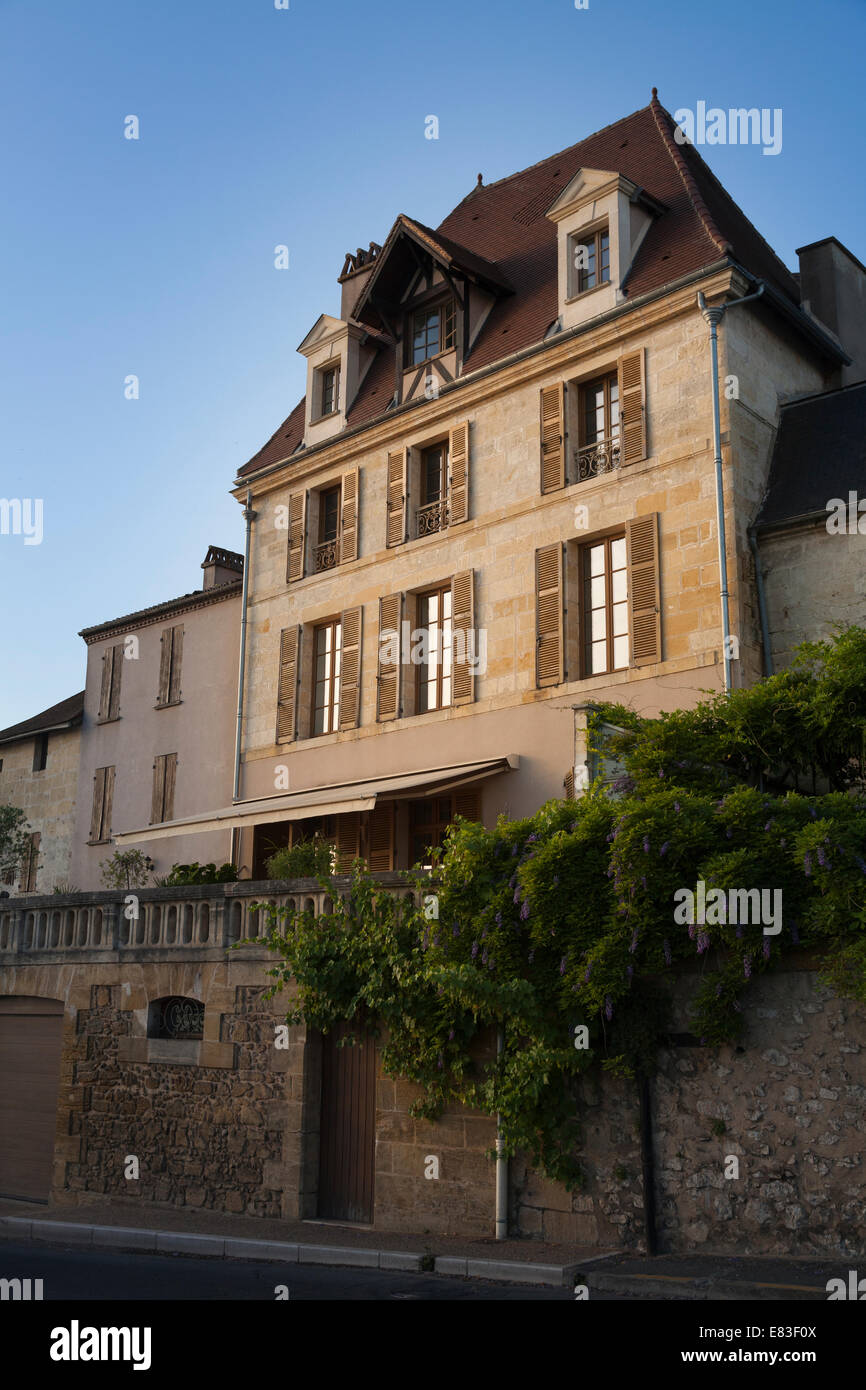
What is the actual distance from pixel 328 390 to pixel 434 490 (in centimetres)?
325

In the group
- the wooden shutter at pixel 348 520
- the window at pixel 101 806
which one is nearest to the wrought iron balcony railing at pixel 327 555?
the wooden shutter at pixel 348 520

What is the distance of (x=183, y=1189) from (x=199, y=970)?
210 centimetres

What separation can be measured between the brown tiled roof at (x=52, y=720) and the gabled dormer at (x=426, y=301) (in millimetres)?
9053

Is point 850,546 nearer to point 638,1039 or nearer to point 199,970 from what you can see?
point 638,1039

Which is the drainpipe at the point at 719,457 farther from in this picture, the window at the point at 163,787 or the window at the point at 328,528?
the window at the point at 163,787

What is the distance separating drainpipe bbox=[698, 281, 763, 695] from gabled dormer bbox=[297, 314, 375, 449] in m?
6.23

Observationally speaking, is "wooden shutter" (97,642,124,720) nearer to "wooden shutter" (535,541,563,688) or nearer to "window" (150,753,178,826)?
"window" (150,753,178,826)

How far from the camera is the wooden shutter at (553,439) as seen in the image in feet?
50.1

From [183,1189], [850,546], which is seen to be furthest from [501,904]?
[850,546]

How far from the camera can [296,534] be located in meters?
18.7

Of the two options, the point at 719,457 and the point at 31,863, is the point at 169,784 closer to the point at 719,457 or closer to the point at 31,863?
the point at 31,863

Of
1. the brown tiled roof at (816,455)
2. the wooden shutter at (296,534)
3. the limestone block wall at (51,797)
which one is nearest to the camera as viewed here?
the brown tiled roof at (816,455)

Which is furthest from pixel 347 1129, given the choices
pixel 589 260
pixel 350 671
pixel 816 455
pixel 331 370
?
pixel 331 370

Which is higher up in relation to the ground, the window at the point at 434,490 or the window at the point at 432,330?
the window at the point at 432,330
